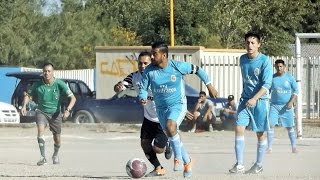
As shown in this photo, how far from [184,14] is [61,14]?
8529mm

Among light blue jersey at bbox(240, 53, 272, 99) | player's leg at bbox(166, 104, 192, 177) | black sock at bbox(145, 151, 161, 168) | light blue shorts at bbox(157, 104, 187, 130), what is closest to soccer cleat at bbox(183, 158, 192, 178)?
player's leg at bbox(166, 104, 192, 177)

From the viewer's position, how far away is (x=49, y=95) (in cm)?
1595

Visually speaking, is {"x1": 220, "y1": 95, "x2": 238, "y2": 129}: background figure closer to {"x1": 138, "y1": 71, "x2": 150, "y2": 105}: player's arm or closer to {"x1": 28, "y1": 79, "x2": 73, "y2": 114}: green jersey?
{"x1": 28, "y1": 79, "x2": 73, "y2": 114}: green jersey

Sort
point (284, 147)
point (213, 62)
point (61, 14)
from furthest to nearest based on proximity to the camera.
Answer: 1. point (61, 14)
2. point (213, 62)
3. point (284, 147)

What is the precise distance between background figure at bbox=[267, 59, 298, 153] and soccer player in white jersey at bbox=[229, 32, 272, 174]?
4.59 m

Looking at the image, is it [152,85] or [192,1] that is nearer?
[152,85]

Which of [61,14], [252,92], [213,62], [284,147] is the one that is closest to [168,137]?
[252,92]

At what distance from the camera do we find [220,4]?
174 feet

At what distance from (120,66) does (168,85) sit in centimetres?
2012

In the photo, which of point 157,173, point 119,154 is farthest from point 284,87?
point 157,173

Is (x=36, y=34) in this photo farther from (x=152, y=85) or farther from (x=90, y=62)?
(x=152, y=85)

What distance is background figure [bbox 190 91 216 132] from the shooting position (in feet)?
86.0

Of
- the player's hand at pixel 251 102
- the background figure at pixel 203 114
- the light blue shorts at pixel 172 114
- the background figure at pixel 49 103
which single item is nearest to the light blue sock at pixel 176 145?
the light blue shorts at pixel 172 114

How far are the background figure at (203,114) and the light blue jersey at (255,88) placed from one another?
13.0 metres
